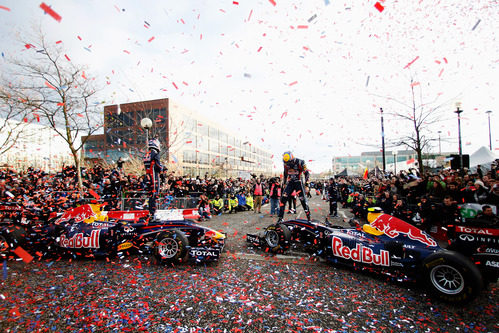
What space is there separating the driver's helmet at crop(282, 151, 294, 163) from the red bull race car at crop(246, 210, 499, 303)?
7.51 feet

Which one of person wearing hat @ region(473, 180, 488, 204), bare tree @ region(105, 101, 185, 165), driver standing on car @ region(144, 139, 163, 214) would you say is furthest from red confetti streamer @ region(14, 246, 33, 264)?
person wearing hat @ region(473, 180, 488, 204)

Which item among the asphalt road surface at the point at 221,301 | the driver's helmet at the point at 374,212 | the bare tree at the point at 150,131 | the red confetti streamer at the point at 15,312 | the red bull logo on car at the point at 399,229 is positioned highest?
the bare tree at the point at 150,131

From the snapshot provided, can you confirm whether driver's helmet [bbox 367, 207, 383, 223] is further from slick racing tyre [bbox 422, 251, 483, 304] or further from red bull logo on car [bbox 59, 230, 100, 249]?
red bull logo on car [bbox 59, 230, 100, 249]

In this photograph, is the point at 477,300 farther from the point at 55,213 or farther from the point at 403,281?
the point at 55,213

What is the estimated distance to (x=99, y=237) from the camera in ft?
16.3

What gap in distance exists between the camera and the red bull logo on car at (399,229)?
384cm

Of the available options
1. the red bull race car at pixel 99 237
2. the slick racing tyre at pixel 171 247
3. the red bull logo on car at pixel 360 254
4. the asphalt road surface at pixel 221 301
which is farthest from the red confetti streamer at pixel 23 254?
the red bull logo on car at pixel 360 254

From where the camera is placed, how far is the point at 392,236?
4.11 m

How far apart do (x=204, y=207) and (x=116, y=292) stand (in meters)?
7.28

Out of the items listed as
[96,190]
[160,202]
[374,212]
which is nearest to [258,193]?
[160,202]

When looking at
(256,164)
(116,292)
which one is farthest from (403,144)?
(256,164)

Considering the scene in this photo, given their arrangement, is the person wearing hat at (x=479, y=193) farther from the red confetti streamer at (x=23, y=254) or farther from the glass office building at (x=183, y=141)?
the glass office building at (x=183, y=141)

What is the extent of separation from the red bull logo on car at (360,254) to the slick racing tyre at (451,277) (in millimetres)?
582

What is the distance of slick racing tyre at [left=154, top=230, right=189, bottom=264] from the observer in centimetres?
463
